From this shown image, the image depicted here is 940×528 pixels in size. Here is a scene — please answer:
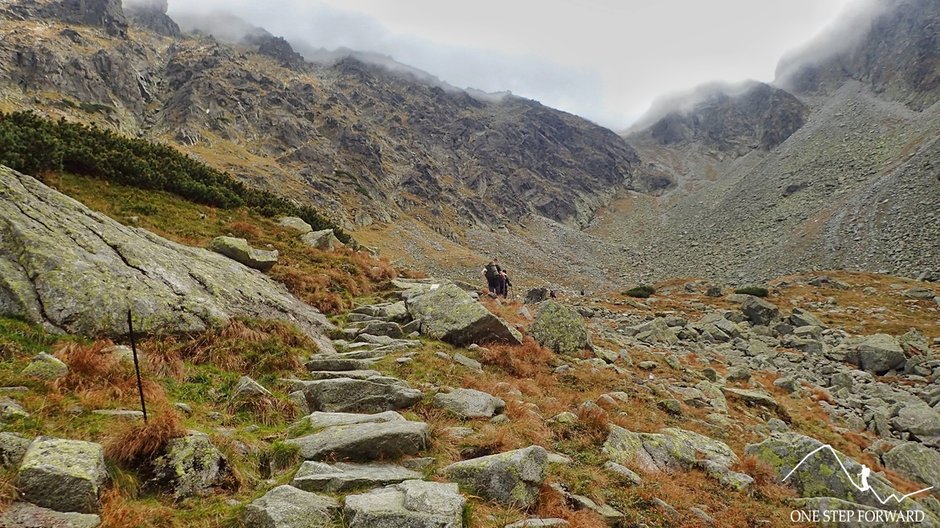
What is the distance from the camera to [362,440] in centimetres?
601

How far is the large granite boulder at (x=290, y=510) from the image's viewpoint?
14.3 ft

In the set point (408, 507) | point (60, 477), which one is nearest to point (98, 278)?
point (60, 477)

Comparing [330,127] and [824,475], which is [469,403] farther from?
[330,127]

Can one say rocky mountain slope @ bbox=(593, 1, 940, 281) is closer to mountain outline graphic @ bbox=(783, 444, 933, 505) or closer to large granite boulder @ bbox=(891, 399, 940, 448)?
large granite boulder @ bbox=(891, 399, 940, 448)

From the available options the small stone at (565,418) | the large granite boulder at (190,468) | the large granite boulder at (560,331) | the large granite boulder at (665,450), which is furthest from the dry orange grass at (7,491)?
the large granite boulder at (560,331)

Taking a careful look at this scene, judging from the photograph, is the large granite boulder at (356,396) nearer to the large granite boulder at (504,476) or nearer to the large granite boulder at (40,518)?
the large granite boulder at (504,476)

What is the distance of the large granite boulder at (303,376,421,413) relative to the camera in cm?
783

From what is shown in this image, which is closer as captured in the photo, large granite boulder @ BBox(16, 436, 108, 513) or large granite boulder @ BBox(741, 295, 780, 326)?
large granite boulder @ BBox(16, 436, 108, 513)

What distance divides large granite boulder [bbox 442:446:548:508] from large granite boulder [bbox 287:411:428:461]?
69 cm

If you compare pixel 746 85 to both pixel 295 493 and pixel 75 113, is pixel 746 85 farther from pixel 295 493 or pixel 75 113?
pixel 295 493

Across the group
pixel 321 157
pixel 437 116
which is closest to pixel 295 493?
pixel 321 157

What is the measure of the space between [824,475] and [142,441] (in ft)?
35.3

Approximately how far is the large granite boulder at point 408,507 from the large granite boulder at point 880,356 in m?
23.0

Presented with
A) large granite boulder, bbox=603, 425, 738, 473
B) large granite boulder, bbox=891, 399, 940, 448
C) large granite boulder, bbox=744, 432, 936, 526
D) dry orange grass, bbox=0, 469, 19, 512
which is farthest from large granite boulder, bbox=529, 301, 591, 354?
dry orange grass, bbox=0, 469, 19, 512
